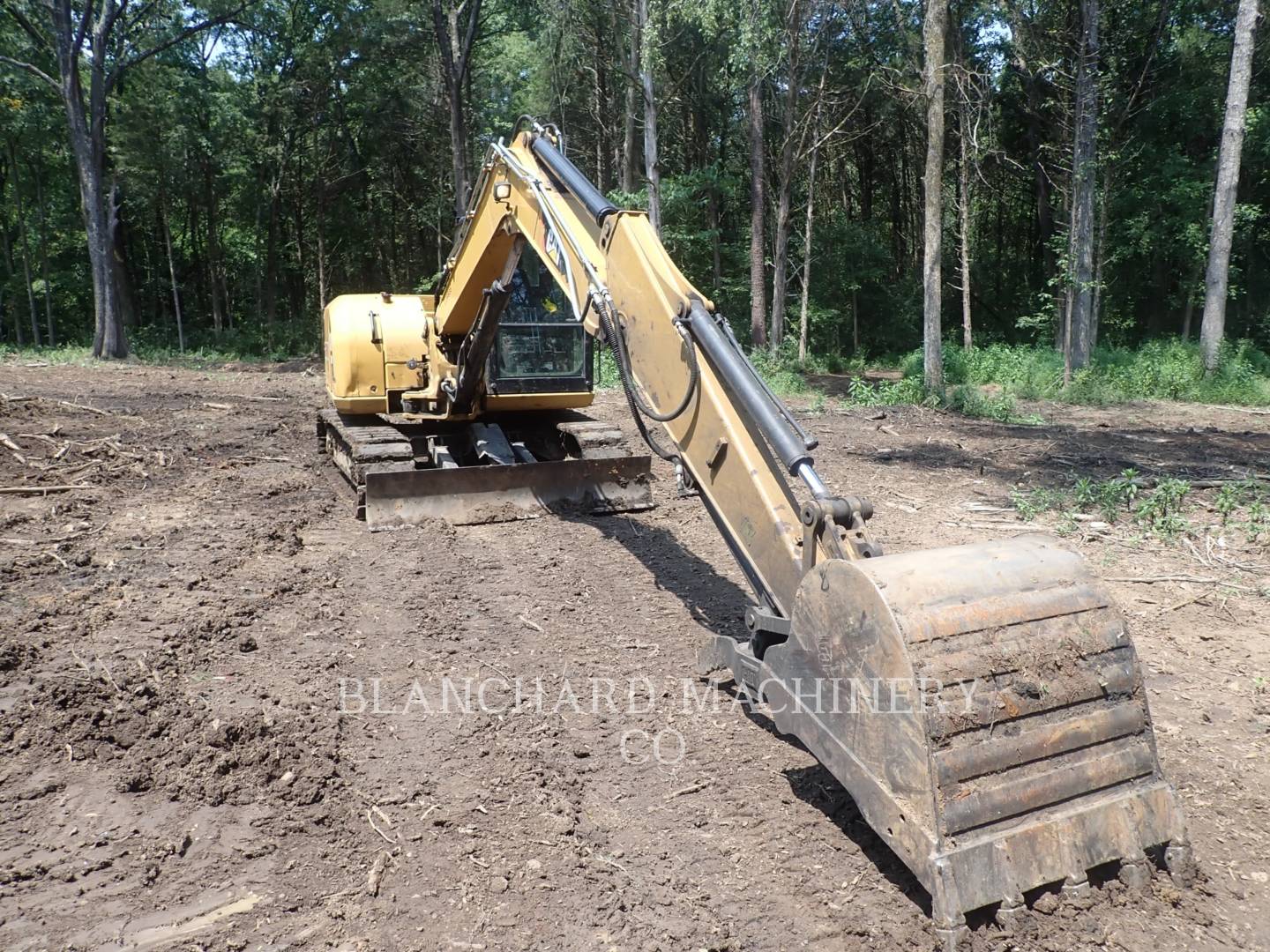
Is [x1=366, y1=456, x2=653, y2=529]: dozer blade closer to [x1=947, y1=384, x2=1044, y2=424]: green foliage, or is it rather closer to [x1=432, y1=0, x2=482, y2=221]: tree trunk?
[x1=947, y1=384, x2=1044, y2=424]: green foliage

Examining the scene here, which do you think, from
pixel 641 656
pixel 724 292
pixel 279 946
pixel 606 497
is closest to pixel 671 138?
pixel 724 292

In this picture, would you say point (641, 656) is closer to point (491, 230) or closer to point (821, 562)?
point (821, 562)

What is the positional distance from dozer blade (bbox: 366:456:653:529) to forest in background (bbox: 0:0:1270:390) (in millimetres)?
10659

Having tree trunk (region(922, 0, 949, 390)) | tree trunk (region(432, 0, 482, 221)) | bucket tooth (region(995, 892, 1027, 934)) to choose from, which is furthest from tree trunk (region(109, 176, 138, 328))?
bucket tooth (region(995, 892, 1027, 934))

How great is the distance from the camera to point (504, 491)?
7512mm

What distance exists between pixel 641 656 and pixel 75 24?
2638 cm

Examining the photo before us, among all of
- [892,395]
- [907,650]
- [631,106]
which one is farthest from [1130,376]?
[907,650]

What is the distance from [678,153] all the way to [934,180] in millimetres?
17489

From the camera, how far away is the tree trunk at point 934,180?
1448 centimetres

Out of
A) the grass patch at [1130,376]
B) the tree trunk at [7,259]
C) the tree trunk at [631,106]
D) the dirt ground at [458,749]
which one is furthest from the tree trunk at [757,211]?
the tree trunk at [7,259]

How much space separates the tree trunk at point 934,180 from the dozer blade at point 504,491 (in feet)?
29.1

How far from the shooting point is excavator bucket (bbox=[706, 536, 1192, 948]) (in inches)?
101

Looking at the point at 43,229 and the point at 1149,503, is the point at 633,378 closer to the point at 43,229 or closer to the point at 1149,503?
the point at 1149,503

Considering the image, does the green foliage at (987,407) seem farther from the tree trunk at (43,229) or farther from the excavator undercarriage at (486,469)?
the tree trunk at (43,229)
